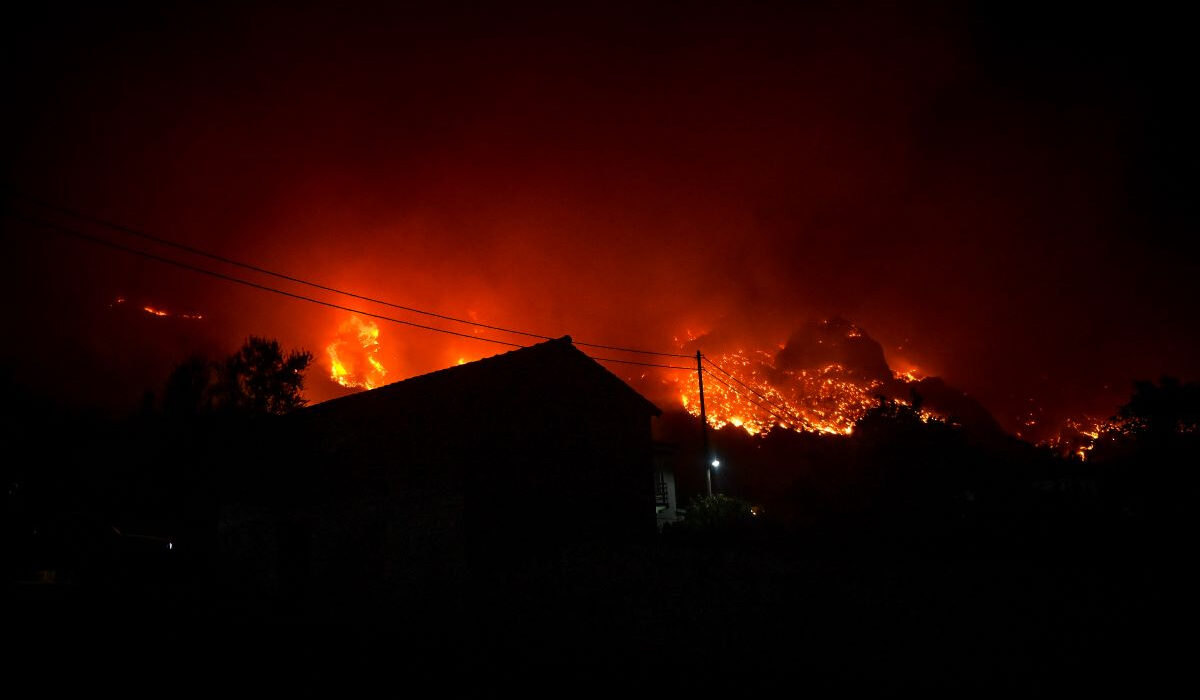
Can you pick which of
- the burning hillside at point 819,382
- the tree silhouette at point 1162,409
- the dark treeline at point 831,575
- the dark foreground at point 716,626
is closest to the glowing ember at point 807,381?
the burning hillside at point 819,382

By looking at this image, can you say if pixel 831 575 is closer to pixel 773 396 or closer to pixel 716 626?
pixel 716 626

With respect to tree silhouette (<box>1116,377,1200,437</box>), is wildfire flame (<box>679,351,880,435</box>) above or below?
above

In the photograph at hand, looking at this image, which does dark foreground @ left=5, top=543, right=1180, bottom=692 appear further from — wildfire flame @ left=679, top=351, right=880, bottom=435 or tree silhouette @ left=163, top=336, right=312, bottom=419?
wildfire flame @ left=679, top=351, right=880, bottom=435

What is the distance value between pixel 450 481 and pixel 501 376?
3.24 metres

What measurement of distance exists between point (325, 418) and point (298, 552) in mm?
4162

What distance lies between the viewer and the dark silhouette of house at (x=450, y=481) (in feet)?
49.0

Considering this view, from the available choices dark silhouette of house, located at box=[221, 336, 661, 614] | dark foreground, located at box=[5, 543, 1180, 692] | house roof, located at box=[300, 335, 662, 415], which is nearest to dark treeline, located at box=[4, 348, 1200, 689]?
dark foreground, located at box=[5, 543, 1180, 692]

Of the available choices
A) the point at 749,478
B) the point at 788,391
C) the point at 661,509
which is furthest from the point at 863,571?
the point at 788,391

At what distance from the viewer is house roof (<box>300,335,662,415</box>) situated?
16234 millimetres

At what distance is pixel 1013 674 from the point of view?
7145 millimetres

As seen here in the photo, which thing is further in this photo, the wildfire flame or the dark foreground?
the wildfire flame

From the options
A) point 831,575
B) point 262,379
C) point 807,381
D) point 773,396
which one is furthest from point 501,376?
point 807,381

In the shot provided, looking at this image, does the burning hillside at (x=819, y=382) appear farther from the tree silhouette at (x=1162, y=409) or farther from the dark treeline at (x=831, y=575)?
the dark treeline at (x=831, y=575)

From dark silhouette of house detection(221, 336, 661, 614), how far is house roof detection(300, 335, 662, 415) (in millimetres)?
40
